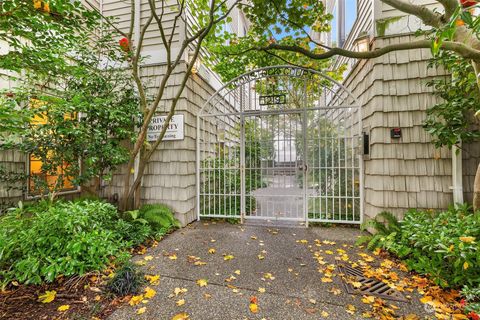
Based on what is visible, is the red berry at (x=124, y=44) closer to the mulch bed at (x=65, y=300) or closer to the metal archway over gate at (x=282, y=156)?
the metal archway over gate at (x=282, y=156)

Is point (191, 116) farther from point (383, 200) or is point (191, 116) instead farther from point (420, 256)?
point (420, 256)

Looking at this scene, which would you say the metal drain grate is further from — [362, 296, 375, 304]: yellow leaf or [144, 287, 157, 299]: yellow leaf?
[144, 287, 157, 299]: yellow leaf

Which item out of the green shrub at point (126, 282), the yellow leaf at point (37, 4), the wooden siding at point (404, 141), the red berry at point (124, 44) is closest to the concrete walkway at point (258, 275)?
the green shrub at point (126, 282)

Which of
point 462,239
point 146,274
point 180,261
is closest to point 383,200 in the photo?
point 462,239

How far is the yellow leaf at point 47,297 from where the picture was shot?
1916mm

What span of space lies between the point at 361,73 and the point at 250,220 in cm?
358

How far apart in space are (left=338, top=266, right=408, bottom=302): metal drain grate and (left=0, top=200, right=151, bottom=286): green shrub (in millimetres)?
2711

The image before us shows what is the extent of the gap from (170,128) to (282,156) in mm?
2297

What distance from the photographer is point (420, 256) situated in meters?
2.36

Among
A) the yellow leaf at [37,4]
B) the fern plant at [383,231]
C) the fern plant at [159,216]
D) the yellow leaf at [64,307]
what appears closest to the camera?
the yellow leaf at [64,307]

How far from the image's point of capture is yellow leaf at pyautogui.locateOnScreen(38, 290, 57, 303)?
1.92 meters

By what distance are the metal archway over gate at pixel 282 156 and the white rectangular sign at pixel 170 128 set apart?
1.63 feet

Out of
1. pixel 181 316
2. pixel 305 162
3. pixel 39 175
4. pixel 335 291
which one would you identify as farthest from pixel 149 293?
pixel 305 162

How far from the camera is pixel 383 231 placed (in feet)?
9.87
